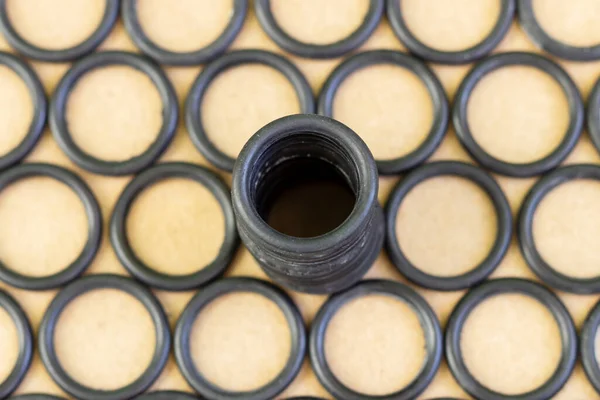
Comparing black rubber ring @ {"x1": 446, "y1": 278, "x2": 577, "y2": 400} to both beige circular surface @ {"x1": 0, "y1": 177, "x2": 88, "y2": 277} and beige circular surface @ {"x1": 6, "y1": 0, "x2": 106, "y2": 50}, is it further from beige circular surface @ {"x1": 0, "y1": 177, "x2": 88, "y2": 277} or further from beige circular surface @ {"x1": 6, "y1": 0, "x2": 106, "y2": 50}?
beige circular surface @ {"x1": 6, "y1": 0, "x2": 106, "y2": 50}

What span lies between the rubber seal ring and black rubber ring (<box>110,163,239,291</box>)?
264 mm

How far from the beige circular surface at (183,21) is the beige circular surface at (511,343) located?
1.43 ft

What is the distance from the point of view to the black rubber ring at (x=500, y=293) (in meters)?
0.75

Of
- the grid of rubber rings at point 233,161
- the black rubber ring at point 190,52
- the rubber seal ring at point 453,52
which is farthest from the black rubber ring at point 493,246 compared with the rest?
the black rubber ring at point 190,52

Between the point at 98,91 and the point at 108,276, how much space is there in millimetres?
215

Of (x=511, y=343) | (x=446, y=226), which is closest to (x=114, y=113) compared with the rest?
→ (x=446, y=226)

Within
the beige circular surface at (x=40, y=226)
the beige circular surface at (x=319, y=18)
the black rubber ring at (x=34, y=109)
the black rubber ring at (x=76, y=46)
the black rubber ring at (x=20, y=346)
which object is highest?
the beige circular surface at (x=319, y=18)

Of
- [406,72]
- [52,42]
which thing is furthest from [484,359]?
[52,42]

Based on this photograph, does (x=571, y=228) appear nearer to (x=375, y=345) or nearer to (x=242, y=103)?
(x=375, y=345)

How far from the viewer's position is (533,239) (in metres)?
0.77

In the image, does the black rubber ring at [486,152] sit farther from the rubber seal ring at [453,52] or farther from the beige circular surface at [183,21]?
the beige circular surface at [183,21]

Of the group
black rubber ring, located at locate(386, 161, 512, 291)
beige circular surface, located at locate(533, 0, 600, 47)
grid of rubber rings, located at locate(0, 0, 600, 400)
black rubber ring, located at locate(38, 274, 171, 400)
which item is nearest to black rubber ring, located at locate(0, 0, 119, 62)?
grid of rubber rings, located at locate(0, 0, 600, 400)

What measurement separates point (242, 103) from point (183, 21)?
0.12m

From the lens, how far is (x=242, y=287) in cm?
77
